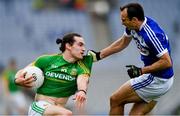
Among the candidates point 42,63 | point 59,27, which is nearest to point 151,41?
point 42,63

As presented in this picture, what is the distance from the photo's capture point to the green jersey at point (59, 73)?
33.0 feet

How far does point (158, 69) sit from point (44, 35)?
13557 mm

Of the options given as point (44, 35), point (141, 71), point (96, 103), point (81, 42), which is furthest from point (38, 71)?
point (44, 35)

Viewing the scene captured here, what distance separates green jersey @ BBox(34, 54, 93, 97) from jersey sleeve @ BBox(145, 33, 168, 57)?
2.91 feet

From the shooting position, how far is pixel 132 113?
1069cm

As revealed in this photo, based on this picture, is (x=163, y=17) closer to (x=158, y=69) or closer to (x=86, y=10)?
(x=86, y=10)

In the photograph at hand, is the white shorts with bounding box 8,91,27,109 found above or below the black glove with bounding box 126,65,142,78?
below

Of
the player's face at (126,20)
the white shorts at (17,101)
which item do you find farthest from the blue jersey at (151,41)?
the white shorts at (17,101)

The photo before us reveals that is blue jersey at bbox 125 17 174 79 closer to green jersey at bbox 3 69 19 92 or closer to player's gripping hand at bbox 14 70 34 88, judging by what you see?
player's gripping hand at bbox 14 70 34 88

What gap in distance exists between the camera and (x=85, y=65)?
10.1 meters

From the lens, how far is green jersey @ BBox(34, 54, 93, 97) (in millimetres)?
10070

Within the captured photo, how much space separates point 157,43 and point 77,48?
1.05m

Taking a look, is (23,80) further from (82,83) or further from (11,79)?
(11,79)

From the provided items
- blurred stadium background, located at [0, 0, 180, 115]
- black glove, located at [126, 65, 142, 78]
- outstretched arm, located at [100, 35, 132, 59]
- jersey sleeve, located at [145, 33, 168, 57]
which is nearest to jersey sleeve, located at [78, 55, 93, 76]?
outstretched arm, located at [100, 35, 132, 59]
